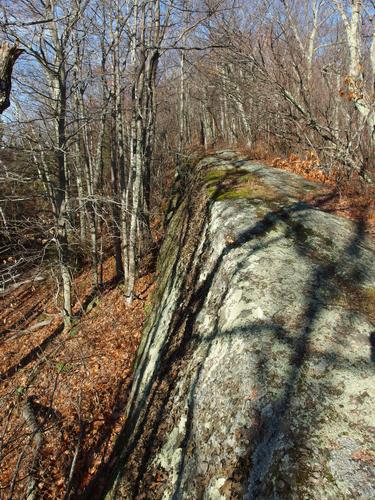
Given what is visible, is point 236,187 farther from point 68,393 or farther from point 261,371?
point 68,393

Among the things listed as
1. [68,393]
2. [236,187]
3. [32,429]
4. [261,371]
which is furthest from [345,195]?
[32,429]

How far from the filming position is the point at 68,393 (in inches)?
246

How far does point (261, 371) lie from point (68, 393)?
4.61 meters

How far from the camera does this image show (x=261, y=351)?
3.20m

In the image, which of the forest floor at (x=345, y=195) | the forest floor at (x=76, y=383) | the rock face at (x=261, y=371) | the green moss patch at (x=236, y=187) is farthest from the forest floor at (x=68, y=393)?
the forest floor at (x=345, y=195)

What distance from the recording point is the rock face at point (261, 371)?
7.73 ft

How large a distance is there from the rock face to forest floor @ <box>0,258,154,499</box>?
2.68 feet

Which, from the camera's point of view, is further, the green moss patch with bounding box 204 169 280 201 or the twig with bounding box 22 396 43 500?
the green moss patch with bounding box 204 169 280 201

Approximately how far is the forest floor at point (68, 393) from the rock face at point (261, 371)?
82 centimetres

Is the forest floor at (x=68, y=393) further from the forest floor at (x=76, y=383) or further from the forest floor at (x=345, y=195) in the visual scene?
the forest floor at (x=345, y=195)

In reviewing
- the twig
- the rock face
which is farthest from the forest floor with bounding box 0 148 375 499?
the rock face

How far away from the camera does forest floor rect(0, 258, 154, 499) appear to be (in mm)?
4625

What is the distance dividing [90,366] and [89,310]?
11.0 feet

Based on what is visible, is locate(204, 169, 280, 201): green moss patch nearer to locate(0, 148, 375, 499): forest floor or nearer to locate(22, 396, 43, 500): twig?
locate(0, 148, 375, 499): forest floor
